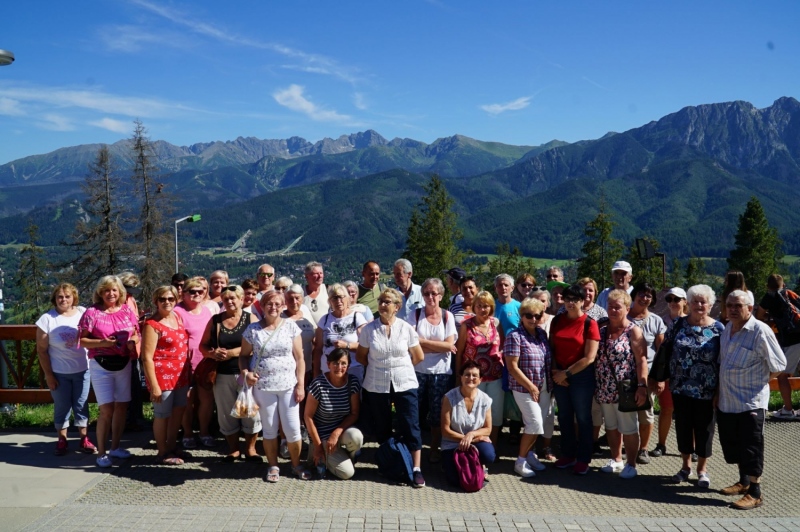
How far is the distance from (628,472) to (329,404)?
9.37 ft

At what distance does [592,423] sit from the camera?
604cm

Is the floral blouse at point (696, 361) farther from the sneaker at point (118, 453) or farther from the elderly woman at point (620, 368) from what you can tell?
the sneaker at point (118, 453)

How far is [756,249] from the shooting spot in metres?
52.5

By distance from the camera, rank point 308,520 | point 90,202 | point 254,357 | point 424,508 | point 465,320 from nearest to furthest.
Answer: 1. point 308,520
2. point 424,508
3. point 254,357
4. point 465,320
5. point 90,202

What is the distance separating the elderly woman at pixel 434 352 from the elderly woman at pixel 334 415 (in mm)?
726

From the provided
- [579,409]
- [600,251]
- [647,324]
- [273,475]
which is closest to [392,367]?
[273,475]

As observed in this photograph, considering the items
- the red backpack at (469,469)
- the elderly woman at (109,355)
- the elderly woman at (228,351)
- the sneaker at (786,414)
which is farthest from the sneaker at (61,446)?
the sneaker at (786,414)

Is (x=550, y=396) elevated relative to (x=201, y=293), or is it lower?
lower

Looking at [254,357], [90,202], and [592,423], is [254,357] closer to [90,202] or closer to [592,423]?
[592,423]

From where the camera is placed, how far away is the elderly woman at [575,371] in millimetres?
5801

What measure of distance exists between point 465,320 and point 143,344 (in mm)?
3057

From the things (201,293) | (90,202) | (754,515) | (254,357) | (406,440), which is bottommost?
(754,515)

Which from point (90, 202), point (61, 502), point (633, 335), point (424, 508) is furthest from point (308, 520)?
point (90, 202)

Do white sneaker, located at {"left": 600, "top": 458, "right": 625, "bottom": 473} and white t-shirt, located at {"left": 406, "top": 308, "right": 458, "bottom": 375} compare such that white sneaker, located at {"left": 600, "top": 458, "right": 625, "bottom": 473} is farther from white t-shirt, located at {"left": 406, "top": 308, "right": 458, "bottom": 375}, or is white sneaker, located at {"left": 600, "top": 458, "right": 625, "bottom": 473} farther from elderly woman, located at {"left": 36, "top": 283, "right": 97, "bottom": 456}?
elderly woman, located at {"left": 36, "top": 283, "right": 97, "bottom": 456}
